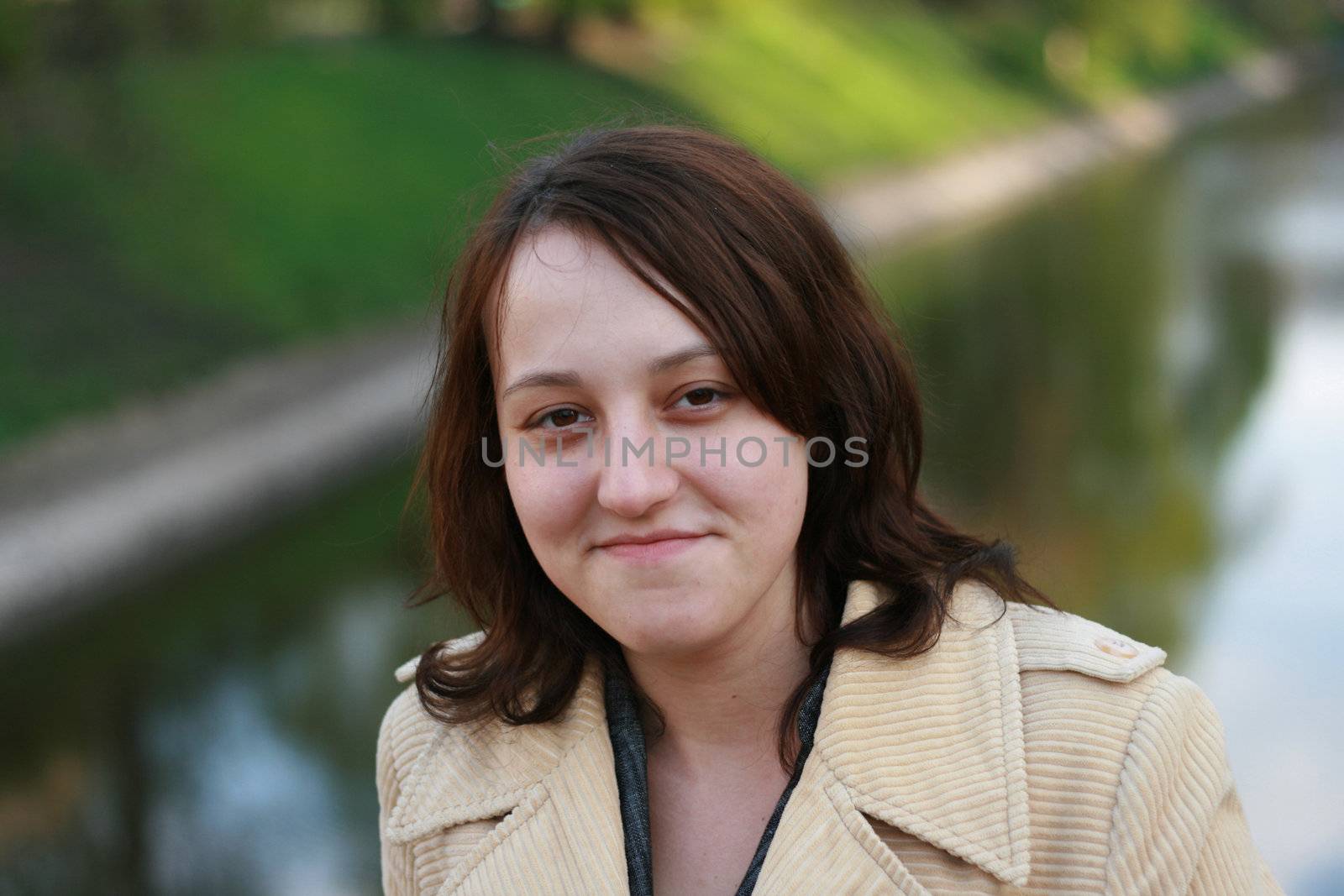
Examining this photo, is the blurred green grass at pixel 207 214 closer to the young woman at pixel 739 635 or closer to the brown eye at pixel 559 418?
the young woman at pixel 739 635

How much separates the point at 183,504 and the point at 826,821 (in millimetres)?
8318

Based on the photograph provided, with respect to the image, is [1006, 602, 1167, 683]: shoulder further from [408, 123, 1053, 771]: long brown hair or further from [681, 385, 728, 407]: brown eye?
[681, 385, 728, 407]: brown eye

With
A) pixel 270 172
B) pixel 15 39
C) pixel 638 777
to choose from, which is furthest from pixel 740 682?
pixel 270 172

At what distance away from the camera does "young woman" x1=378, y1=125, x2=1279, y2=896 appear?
5.97ft

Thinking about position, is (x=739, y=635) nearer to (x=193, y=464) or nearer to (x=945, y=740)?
(x=945, y=740)

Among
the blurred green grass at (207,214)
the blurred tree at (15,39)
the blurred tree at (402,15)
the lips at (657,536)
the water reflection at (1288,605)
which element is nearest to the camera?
the lips at (657,536)

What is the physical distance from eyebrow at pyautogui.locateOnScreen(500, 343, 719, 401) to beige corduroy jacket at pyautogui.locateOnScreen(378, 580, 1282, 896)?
429 mm

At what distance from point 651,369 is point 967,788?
61cm

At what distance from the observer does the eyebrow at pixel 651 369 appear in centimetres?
183

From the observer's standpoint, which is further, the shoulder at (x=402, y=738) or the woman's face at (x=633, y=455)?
the shoulder at (x=402, y=738)

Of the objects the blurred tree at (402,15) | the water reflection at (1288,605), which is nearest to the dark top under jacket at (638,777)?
A: the water reflection at (1288,605)

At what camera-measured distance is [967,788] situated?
184 cm

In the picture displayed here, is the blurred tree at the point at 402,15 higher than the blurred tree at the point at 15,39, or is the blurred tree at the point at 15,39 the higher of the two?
the blurred tree at the point at 402,15

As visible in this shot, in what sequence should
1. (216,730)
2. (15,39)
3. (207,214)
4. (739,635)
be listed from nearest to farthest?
(739,635)
(216,730)
(15,39)
(207,214)
